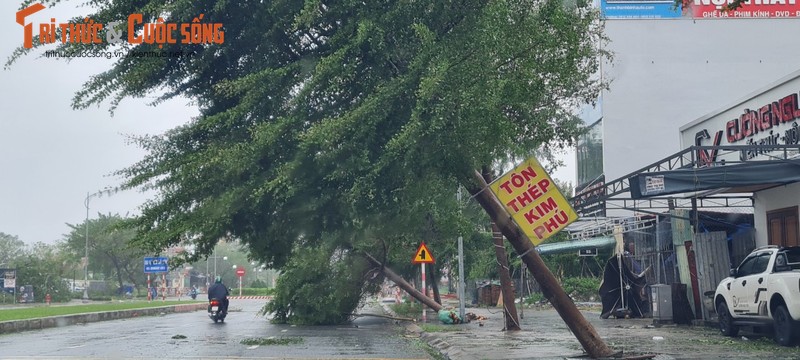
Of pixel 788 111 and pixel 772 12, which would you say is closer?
pixel 788 111

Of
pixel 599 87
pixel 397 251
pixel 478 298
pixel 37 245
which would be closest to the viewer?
pixel 599 87

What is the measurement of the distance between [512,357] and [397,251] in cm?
1523

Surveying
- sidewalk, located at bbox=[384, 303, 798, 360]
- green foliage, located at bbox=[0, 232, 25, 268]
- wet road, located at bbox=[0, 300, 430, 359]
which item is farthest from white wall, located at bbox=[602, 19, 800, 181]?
green foliage, located at bbox=[0, 232, 25, 268]

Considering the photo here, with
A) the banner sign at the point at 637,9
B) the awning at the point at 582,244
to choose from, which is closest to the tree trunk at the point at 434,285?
the awning at the point at 582,244

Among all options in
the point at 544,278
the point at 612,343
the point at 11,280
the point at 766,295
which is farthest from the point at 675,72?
the point at 11,280

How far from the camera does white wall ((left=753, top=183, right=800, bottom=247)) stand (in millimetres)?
19422

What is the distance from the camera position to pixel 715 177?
57.8 feet

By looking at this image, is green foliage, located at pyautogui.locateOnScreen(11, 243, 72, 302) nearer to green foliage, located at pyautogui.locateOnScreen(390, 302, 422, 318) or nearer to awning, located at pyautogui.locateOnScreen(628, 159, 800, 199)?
green foliage, located at pyautogui.locateOnScreen(390, 302, 422, 318)

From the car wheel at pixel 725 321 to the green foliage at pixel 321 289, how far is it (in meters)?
12.2

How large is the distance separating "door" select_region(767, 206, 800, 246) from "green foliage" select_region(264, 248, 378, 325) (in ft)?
41.3

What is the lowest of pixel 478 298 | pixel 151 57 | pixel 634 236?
pixel 478 298

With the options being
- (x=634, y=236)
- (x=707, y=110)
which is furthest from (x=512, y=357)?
(x=707, y=110)

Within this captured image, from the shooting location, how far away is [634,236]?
31109 mm

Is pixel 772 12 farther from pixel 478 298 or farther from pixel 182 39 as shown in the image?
pixel 182 39
